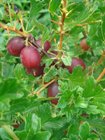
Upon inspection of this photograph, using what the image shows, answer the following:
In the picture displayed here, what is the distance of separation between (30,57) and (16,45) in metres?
0.05

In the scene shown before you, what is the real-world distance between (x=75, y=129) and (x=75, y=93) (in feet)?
0.33

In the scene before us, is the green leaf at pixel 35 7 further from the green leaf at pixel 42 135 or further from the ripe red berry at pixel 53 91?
the green leaf at pixel 42 135

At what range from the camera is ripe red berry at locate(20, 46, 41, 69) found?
118 cm

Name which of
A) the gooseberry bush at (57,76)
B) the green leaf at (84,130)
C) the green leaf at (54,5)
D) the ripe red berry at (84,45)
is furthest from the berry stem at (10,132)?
the ripe red berry at (84,45)

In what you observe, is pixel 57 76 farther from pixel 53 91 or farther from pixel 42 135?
pixel 42 135

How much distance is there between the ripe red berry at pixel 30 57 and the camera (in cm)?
118

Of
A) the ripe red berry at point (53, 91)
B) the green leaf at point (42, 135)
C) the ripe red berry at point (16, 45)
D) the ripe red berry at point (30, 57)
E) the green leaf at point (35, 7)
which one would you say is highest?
the green leaf at point (35, 7)

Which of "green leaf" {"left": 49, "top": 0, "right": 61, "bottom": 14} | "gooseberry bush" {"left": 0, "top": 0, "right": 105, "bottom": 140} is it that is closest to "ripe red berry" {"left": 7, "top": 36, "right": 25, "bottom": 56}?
"gooseberry bush" {"left": 0, "top": 0, "right": 105, "bottom": 140}

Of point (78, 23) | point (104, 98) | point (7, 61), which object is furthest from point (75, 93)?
point (7, 61)

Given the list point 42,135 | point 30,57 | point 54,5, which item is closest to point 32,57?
point 30,57

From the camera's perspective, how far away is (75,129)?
46.2 inches

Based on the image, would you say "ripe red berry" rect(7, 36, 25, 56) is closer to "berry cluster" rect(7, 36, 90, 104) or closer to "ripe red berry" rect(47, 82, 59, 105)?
"berry cluster" rect(7, 36, 90, 104)

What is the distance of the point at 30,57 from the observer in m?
1.18

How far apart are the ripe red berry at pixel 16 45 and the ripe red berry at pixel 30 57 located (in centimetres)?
2
